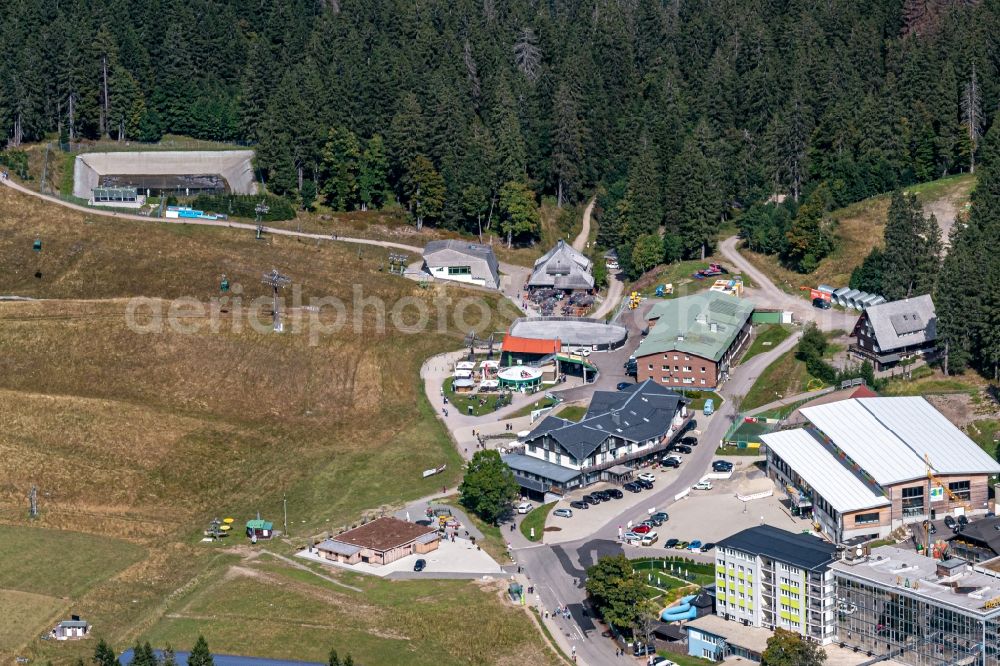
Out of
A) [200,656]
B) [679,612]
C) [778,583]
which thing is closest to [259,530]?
[200,656]

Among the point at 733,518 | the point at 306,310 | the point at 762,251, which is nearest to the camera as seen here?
the point at 733,518

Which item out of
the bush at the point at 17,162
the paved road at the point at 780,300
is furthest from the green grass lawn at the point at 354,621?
the bush at the point at 17,162

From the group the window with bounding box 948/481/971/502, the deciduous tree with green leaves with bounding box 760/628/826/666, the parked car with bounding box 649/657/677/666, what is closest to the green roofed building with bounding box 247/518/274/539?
the parked car with bounding box 649/657/677/666

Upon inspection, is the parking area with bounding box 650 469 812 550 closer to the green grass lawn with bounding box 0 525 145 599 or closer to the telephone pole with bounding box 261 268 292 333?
the green grass lawn with bounding box 0 525 145 599

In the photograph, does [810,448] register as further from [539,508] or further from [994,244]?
[994,244]

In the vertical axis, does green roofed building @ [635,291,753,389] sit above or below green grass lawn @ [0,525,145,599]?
above

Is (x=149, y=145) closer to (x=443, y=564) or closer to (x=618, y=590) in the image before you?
(x=443, y=564)

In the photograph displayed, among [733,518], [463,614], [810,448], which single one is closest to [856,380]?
[810,448]
